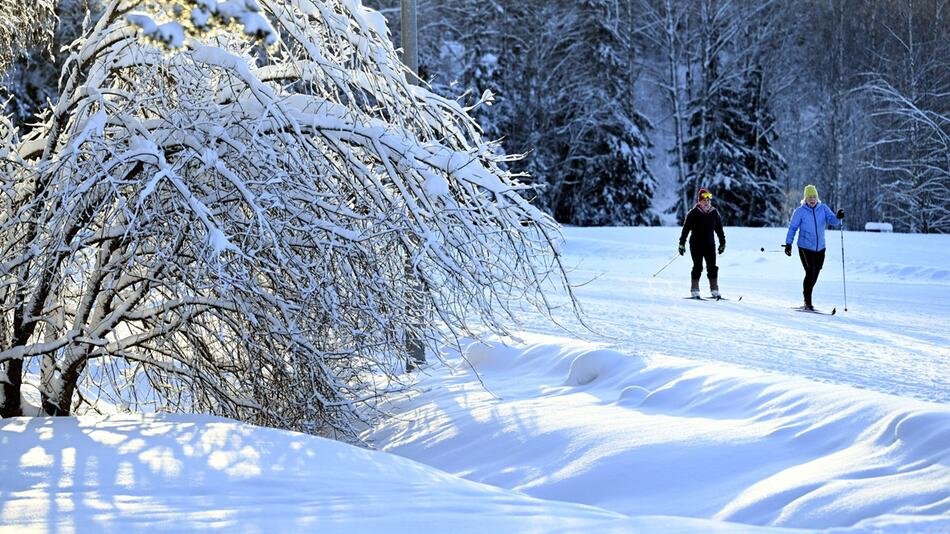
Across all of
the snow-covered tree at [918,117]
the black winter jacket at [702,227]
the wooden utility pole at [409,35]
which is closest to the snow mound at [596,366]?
the wooden utility pole at [409,35]

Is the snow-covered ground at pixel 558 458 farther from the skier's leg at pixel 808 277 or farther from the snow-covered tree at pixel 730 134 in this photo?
the snow-covered tree at pixel 730 134

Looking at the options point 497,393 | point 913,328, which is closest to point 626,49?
point 913,328

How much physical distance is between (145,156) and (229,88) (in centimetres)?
84

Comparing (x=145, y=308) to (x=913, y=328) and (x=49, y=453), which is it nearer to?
(x=49, y=453)

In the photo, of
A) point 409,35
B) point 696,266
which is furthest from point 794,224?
point 409,35

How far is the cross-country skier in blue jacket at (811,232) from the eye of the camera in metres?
12.9

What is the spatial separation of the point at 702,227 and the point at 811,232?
201cm

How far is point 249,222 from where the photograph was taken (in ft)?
18.1

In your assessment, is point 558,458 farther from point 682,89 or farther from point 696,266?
point 682,89

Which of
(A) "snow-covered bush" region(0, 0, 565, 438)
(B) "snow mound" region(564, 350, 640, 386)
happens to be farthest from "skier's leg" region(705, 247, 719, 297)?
(A) "snow-covered bush" region(0, 0, 565, 438)

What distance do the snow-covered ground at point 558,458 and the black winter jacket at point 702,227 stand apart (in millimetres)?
5977

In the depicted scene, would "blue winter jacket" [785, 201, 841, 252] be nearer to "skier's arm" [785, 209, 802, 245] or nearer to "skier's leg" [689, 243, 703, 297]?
"skier's arm" [785, 209, 802, 245]

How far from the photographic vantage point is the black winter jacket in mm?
14664

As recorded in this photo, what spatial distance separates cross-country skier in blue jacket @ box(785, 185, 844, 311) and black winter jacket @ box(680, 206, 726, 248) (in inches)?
64.8
